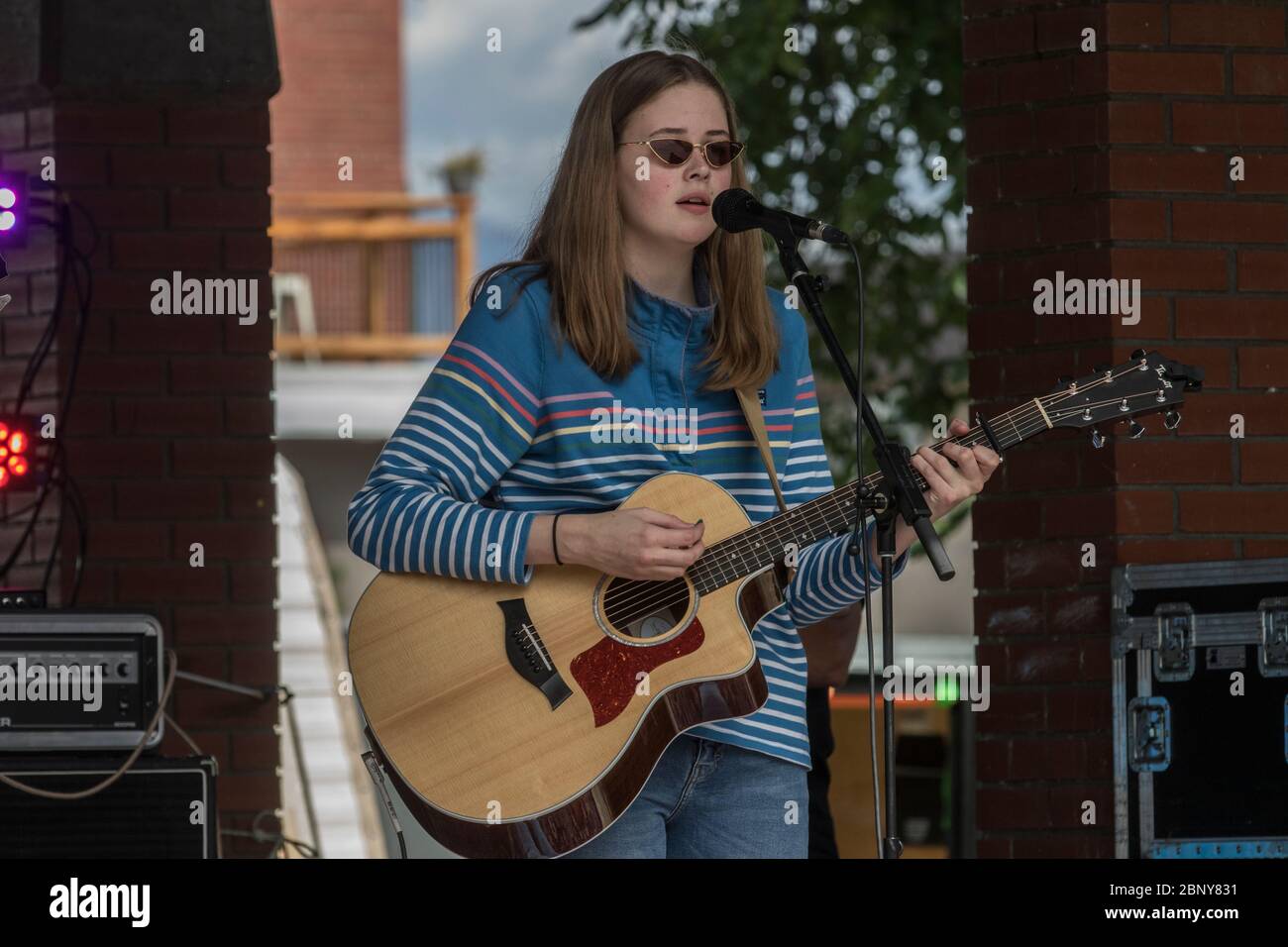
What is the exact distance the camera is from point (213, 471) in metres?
4.02

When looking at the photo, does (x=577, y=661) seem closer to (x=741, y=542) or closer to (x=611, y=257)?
(x=741, y=542)

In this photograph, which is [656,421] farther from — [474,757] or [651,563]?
[474,757]

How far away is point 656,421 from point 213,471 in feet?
5.38

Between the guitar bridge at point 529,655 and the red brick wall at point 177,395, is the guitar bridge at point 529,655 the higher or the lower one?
the lower one

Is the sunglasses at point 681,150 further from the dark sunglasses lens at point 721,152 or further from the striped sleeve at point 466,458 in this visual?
the striped sleeve at point 466,458

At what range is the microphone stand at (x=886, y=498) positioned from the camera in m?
2.51

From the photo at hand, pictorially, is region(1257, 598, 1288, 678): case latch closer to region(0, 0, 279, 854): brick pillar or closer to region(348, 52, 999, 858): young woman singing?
region(348, 52, 999, 858): young woman singing

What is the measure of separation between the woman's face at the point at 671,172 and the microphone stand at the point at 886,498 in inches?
5.9

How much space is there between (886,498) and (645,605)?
1.35 ft

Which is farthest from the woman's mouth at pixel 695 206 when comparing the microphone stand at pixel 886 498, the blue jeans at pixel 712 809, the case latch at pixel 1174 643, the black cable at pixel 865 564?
→ the case latch at pixel 1174 643

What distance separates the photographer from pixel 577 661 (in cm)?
271

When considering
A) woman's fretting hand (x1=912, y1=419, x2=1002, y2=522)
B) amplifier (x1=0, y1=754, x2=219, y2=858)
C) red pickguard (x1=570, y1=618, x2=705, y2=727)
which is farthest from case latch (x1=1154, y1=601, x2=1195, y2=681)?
amplifier (x1=0, y1=754, x2=219, y2=858)

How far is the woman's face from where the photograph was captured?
9.07 ft
